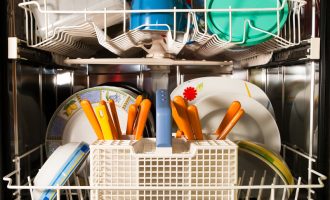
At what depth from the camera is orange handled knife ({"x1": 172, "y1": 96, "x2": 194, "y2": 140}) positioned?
0.67 m

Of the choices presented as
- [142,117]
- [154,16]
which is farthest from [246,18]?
[142,117]

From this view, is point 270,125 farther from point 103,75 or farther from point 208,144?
point 103,75

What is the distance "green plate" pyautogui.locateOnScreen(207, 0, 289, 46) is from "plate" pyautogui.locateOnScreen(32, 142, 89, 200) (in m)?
0.36

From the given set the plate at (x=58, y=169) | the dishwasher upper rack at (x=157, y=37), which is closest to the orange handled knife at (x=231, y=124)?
the dishwasher upper rack at (x=157, y=37)

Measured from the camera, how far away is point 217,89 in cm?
97

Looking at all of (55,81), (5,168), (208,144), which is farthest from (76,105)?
(208,144)

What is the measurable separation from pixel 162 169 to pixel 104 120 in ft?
0.44

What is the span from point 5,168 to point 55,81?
0.48 meters

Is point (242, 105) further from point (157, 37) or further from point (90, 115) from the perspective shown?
point (90, 115)

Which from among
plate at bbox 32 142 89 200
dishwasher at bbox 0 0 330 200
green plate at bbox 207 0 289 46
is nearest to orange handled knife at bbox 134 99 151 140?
dishwasher at bbox 0 0 330 200

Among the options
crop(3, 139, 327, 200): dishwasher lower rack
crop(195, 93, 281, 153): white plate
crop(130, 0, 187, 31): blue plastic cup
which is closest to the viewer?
crop(3, 139, 327, 200): dishwasher lower rack

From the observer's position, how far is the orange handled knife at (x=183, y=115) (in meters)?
0.67

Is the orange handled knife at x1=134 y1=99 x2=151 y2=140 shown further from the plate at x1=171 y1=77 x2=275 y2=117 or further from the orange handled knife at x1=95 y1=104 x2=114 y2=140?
the plate at x1=171 y1=77 x2=275 y2=117

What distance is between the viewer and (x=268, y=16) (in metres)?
0.76
